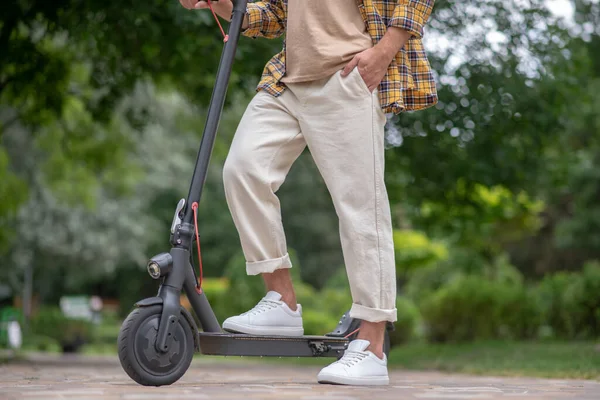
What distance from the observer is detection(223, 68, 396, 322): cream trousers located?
3.57 metres

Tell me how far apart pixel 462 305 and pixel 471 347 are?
1.69m

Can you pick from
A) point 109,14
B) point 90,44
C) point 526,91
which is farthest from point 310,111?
point 90,44

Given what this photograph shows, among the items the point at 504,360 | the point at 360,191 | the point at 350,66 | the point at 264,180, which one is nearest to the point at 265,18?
the point at 350,66

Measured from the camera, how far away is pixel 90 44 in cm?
1190

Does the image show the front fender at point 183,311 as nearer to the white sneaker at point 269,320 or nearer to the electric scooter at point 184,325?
the electric scooter at point 184,325

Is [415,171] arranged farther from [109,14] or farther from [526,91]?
[109,14]

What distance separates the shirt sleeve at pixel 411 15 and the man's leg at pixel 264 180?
534 mm

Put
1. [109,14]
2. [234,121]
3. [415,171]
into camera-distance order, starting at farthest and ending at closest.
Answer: [234,121], [415,171], [109,14]

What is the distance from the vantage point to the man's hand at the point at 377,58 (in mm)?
3558

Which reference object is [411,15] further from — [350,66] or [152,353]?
[152,353]

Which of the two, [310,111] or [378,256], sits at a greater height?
[310,111]

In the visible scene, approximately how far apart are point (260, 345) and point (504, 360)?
16.6 feet

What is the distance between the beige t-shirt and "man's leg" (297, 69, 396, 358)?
2.9 inches

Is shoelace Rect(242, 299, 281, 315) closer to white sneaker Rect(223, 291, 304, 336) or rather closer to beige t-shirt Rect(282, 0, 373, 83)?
white sneaker Rect(223, 291, 304, 336)
